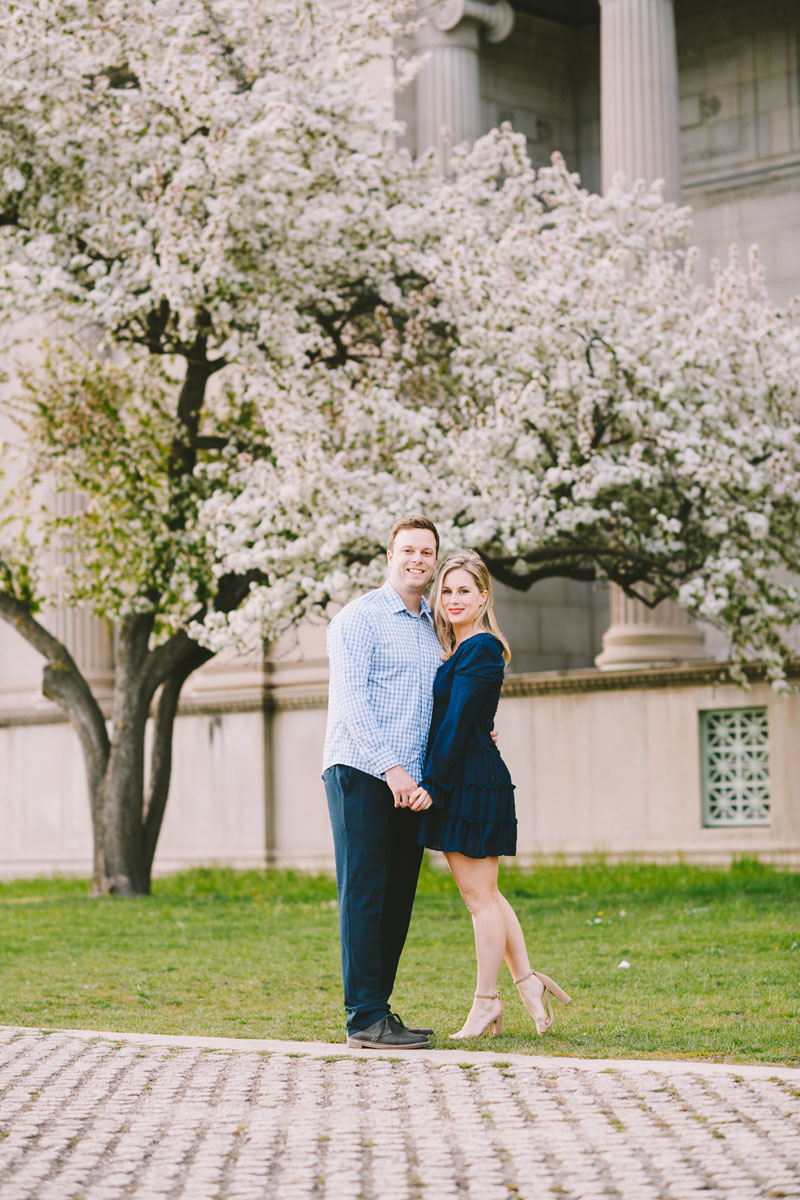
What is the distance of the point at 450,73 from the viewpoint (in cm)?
2225

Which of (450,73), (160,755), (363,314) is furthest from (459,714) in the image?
(450,73)

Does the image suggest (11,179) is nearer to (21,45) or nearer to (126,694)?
(21,45)

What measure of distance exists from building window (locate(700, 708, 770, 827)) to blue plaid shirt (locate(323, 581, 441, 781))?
11.7 meters

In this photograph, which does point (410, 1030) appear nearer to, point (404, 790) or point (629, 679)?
point (404, 790)

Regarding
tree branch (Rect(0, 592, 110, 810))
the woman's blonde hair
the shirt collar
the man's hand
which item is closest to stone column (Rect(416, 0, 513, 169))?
tree branch (Rect(0, 592, 110, 810))

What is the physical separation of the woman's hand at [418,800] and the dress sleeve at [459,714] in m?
0.12

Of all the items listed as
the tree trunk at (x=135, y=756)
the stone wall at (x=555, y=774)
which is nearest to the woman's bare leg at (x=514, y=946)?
the tree trunk at (x=135, y=756)

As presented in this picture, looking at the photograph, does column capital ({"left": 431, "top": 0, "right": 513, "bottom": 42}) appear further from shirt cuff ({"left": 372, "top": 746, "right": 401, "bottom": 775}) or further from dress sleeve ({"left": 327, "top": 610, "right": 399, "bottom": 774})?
shirt cuff ({"left": 372, "top": 746, "right": 401, "bottom": 775})

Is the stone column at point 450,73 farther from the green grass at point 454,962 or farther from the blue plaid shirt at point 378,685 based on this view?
the blue plaid shirt at point 378,685

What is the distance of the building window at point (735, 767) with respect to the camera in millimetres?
19047

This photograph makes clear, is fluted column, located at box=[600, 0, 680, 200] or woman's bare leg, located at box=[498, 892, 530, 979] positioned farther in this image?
fluted column, located at box=[600, 0, 680, 200]

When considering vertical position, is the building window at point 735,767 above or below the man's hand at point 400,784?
below

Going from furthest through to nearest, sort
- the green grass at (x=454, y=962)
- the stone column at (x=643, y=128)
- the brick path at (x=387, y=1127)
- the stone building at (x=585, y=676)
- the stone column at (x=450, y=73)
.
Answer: the stone column at (x=450, y=73) → the stone column at (x=643, y=128) → the stone building at (x=585, y=676) → the green grass at (x=454, y=962) → the brick path at (x=387, y=1127)

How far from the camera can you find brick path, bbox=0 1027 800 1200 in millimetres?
5227
